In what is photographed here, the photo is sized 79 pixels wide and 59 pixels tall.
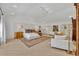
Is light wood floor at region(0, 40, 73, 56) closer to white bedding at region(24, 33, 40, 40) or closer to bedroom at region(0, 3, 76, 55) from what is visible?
bedroom at region(0, 3, 76, 55)

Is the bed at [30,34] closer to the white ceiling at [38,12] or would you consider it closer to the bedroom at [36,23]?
the bedroom at [36,23]

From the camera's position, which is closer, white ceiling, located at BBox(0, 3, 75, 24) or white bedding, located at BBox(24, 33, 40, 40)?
white ceiling, located at BBox(0, 3, 75, 24)

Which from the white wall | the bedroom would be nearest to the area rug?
the bedroom

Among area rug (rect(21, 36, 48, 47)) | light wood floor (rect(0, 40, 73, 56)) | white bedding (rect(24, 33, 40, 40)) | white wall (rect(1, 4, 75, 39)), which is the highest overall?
white wall (rect(1, 4, 75, 39))

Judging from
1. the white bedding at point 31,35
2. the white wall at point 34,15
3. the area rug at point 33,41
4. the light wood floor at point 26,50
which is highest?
the white wall at point 34,15

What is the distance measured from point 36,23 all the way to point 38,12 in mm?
232

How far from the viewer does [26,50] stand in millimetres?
3285

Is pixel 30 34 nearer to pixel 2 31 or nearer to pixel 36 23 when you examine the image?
pixel 36 23

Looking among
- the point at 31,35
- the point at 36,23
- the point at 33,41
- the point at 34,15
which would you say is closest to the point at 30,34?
the point at 31,35

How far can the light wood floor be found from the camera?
10.6 feet

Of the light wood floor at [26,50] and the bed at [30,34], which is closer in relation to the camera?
the light wood floor at [26,50]

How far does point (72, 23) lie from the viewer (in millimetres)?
3193

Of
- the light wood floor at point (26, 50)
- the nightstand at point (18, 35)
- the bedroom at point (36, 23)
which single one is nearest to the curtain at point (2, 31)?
the bedroom at point (36, 23)

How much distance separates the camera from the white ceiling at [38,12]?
3.26m
